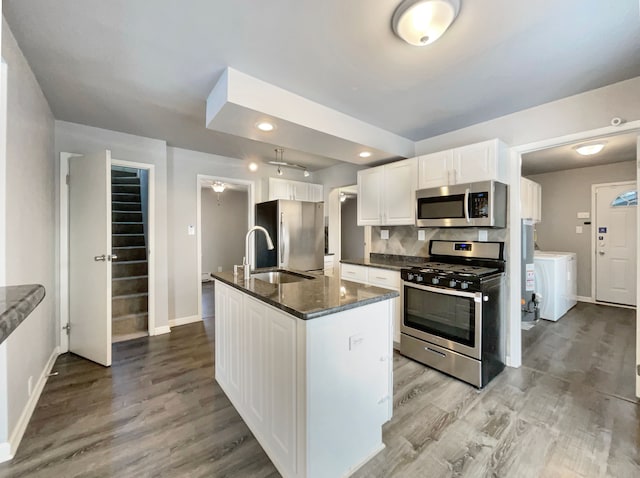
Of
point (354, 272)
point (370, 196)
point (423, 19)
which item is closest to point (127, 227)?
point (354, 272)

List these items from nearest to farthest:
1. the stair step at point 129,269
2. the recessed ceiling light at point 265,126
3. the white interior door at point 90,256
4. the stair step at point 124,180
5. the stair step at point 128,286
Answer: the recessed ceiling light at point 265,126 < the white interior door at point 90,256 < the stair step at point 128,286 < the stair step at point 129,269 < the stair step at point 124,180

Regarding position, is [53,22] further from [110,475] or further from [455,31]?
[110,475]

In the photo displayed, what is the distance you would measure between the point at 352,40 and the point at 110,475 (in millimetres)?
2822

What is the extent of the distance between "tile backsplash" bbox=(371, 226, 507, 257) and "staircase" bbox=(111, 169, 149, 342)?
3.27 meters

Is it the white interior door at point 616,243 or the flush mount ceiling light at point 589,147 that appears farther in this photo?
the white interior door at point 616,243

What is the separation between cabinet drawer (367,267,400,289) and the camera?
309 centimetres

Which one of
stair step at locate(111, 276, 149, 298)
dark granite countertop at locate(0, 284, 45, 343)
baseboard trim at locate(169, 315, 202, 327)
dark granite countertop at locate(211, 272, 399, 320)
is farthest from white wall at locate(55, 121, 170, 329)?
dark granite countertop at locate(0, 284, 45, 343)

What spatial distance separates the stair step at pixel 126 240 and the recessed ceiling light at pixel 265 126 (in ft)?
10.2

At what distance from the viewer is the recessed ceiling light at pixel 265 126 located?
2362mm

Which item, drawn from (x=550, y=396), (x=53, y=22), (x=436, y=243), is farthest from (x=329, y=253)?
(x=53, y=22)

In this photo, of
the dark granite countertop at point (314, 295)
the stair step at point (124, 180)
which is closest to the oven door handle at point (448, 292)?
the dark granite countertop at point (314, 295)

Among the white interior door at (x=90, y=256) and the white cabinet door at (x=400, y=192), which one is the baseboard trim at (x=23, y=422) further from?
the white cabinet door at (x=400, y=192)

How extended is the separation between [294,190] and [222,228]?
3.04m

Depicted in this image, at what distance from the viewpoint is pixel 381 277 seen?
3254mm
